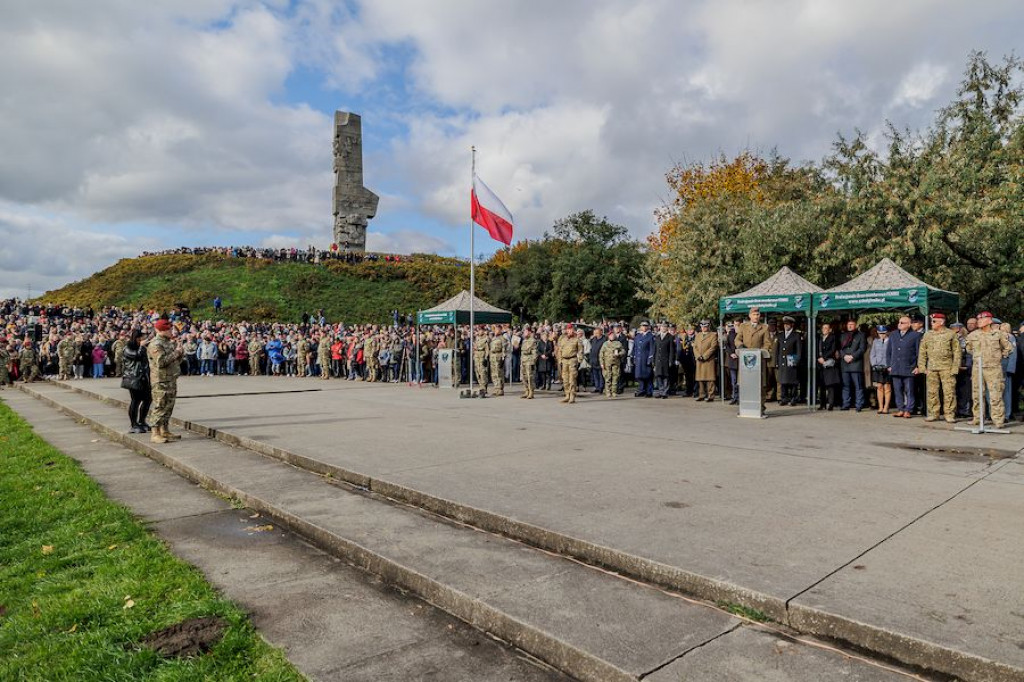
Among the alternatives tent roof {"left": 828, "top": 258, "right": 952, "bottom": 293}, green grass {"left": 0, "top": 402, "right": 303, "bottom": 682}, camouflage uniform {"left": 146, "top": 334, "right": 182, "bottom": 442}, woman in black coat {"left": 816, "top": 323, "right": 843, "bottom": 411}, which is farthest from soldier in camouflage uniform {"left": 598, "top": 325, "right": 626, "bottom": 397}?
green grass {"left": 0, "top": 402, "right": 303, "bottom": 682}

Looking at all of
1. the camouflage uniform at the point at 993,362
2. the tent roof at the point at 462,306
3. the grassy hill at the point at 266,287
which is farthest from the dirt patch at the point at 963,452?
the grassy hill at the point at 266,287

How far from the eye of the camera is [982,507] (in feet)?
17.3

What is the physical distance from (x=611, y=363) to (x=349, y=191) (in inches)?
1785

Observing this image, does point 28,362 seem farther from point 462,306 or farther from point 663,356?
point 663,356

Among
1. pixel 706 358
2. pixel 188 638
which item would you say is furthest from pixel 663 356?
pixel 188 638

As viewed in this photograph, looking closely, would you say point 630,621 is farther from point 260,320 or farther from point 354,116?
point 354,116

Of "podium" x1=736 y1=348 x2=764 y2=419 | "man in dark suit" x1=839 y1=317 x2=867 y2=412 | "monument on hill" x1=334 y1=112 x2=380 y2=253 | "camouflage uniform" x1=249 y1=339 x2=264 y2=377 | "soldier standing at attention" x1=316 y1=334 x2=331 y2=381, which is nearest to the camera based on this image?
"podium" x1=736 y1=348 x2=764 y2=419

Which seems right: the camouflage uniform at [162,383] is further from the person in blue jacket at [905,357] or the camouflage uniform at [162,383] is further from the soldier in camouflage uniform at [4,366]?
the soldier in camouflage uniform at [4,366]

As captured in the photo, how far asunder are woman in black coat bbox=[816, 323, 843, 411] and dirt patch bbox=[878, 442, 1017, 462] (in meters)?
4.89

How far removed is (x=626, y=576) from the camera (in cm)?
408

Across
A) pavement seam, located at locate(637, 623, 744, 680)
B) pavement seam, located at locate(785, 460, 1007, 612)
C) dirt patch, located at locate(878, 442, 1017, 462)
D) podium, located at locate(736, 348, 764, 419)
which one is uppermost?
podium, located at locate(736, 348, 764, 419)

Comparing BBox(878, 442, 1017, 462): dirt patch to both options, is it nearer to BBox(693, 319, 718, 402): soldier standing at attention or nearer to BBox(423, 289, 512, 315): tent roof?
BBox(693, 319, 718, 402): soldier standing at attention

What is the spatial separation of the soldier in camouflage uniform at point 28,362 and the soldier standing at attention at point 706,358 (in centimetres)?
2407

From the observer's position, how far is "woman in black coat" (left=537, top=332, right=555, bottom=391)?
19.1 metres
